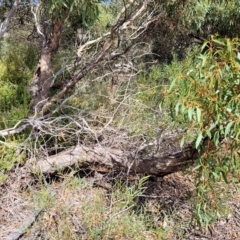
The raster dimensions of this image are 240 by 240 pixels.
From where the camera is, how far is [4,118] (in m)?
2.98

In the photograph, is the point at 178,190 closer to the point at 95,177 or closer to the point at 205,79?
the point at 95,177

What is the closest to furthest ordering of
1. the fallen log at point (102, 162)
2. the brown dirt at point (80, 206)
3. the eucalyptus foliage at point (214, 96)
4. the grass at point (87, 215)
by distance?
1. the eucalyptus foliage at point (214, 96)
2. the grass at point (87, 215)
3. the brown dirt at point (80, 206)
4. the fallen log at point (102, 162)

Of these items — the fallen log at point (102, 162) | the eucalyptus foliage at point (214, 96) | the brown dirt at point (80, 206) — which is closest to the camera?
the eucalyptus foliage at point (214, 96)

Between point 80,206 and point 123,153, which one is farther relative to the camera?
point 123,153

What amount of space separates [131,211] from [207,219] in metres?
0.60

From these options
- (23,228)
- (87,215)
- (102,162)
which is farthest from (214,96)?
(23,228)

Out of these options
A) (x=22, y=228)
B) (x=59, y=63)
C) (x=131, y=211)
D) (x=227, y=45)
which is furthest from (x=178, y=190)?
(x=59, y=63)

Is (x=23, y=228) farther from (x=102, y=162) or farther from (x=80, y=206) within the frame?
(x=102, y=162)

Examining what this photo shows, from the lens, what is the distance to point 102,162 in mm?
2711

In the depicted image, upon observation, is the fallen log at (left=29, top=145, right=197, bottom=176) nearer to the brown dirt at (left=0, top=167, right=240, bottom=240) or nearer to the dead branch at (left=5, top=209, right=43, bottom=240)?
the brown dirt at (left=0, top=167, right=240, bottom=240)

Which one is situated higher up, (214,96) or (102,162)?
(214,96)

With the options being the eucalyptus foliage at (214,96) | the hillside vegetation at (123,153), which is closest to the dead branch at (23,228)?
the hillside vegetation at (123,153)

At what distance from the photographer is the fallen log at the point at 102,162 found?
2.52m

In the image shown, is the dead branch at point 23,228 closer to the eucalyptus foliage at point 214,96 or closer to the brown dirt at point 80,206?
the brown dirt at point 80,206
